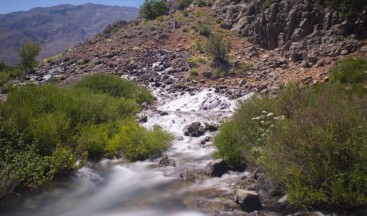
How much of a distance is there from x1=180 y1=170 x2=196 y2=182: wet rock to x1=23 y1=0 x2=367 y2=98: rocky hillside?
898 centimetres

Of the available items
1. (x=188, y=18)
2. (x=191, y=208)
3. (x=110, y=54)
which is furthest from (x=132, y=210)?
(x=188, y=18)

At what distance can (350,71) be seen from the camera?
18828 millimetres

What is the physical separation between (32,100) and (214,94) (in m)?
11.4

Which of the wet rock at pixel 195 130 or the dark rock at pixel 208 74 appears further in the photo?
the dark rock at pixel 208 74

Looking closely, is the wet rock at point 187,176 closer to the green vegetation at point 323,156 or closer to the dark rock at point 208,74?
the green vegetation at point 323,156

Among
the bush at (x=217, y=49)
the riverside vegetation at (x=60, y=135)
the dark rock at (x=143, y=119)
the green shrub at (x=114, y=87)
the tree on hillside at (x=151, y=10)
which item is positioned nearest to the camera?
the riverside vegetation at (x=60, y=135)

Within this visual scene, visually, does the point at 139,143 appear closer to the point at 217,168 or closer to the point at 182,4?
the point at 217,168

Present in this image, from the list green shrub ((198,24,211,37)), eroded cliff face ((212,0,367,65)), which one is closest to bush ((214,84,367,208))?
eroded cliff face ((212,0,367,65))

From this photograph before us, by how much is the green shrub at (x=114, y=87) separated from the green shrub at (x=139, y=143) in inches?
295

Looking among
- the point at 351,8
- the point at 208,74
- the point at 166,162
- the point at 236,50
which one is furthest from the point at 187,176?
the point at 236,50

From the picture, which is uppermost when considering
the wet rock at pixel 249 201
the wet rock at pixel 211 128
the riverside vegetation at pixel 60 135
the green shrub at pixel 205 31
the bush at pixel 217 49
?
the green shrub at pixel 205 31

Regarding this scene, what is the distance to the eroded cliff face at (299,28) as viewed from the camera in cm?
2455

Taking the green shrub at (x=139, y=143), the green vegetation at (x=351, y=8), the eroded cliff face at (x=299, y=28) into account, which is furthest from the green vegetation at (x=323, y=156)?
the green vegetation at (x=351, y=8)

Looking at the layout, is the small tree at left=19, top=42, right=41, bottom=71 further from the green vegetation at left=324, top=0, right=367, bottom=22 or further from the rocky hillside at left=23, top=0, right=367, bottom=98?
the green vegetation at left=324, top=0, right=367, bottom=22
